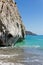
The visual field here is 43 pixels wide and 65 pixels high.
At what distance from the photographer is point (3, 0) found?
36.7 m

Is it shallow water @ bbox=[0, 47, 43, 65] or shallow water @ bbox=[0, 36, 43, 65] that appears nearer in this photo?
shallow water @ bbox=[0, 47, 43, 65]

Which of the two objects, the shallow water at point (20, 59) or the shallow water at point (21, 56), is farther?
the shallow water at point (21, 56)

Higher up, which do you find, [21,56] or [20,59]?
[20,59]

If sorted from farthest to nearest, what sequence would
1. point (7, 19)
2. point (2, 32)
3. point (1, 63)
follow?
1. point (7, 19)
2. point (2, 32)
3. point (1, 63)

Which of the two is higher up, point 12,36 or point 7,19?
point 7,19

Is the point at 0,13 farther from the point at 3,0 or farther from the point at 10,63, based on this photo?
the point at 10,63

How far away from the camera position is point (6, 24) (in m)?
31.9

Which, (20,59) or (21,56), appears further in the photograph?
(21,56)

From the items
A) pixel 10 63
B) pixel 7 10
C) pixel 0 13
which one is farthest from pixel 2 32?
pixel 10 63

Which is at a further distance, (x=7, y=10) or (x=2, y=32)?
(x=7, y=10)

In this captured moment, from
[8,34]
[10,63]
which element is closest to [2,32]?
[8,34]

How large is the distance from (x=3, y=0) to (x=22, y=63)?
22.7 metres

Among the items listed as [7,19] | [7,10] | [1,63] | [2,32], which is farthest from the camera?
[7,10]

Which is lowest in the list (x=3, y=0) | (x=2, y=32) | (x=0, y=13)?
(x=2, y=32)
